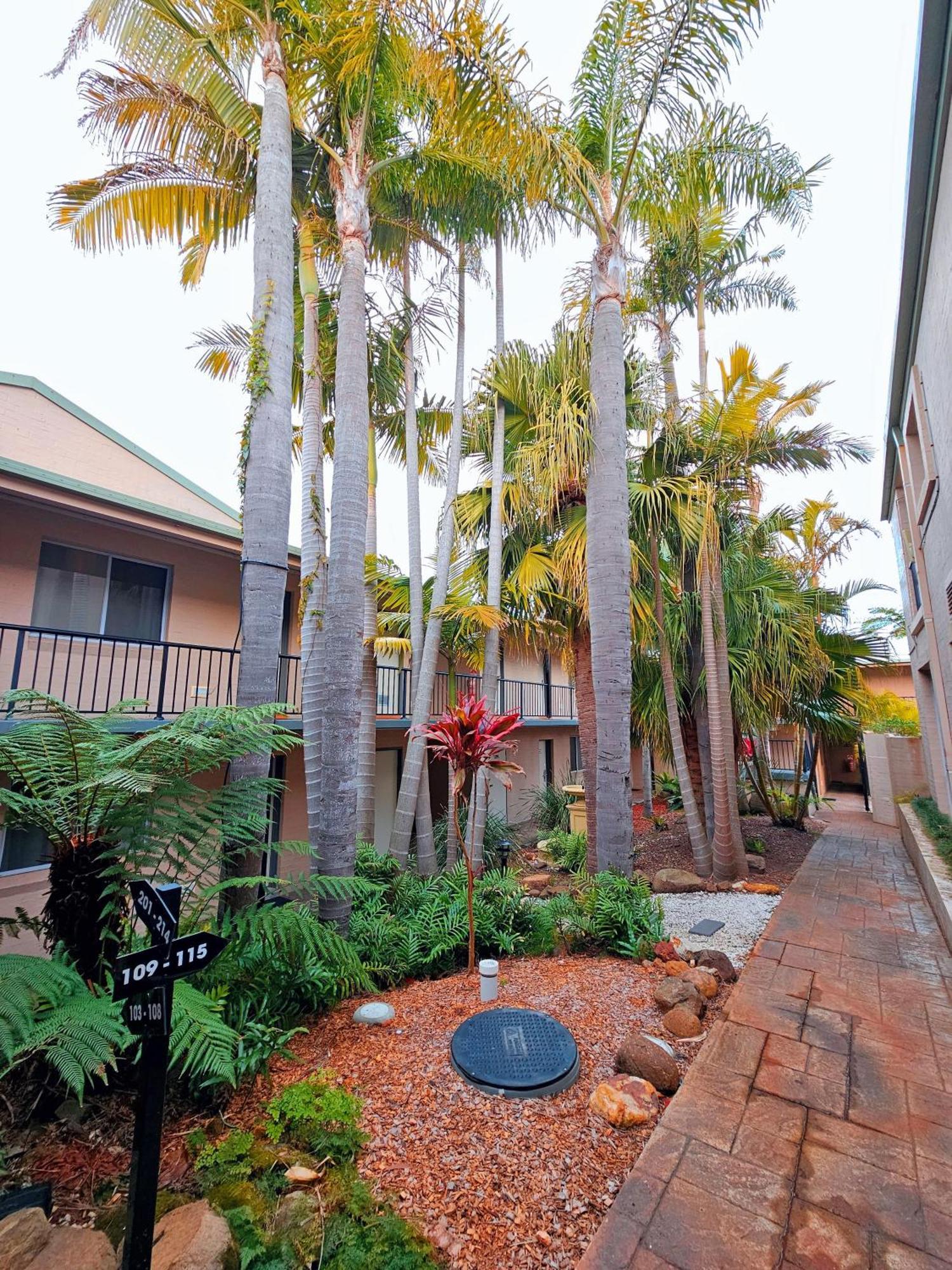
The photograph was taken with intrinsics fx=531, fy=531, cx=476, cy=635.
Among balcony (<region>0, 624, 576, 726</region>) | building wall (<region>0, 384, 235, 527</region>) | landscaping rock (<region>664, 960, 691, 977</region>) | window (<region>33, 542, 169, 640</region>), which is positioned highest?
building wall (<region>0, 384, 235, 527</region>)

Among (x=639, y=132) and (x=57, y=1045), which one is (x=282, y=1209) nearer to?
(x=57, y=1045)

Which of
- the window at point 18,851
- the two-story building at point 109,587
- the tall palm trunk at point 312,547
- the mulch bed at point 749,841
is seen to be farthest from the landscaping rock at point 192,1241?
the mulch bed at point 749,841

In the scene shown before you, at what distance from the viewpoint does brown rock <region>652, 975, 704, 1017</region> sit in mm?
3443

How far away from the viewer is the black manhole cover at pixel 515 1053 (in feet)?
8.54

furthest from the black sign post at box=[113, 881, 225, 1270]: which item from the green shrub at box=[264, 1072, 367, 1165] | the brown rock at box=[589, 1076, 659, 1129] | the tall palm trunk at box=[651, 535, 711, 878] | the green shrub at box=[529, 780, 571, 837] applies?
the green shrub at box=[529, 780, 571, 837]

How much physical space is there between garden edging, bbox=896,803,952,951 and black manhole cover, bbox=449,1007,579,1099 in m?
3.51

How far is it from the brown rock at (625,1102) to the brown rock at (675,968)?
142cm

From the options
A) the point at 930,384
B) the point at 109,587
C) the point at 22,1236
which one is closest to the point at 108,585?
the point at 109,587

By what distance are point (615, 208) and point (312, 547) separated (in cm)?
511

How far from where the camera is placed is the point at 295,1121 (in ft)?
7.56

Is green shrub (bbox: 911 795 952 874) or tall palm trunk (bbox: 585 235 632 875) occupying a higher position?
tall palm trunk (bbox: 585 235 632 875)

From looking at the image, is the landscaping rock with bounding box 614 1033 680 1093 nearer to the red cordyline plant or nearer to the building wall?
the red cordyline plant

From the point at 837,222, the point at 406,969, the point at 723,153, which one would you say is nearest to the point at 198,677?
the point at 406,969

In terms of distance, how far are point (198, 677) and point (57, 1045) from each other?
5.24 metres
